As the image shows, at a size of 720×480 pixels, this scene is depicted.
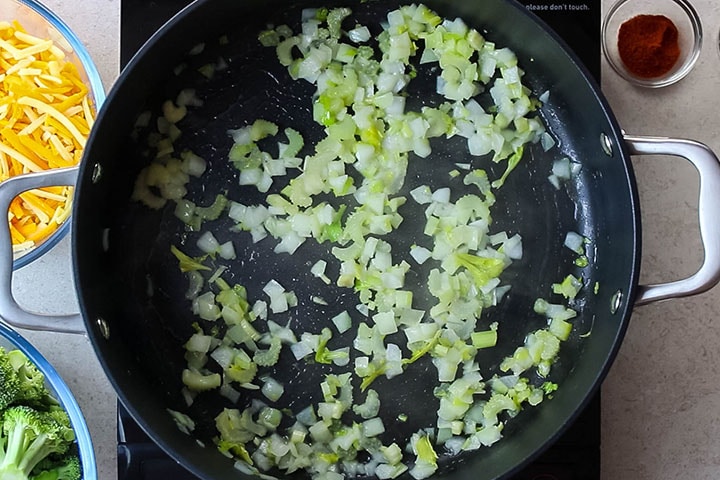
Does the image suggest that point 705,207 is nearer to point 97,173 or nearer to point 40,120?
point 97,173

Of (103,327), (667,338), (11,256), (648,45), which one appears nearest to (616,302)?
(667,338)

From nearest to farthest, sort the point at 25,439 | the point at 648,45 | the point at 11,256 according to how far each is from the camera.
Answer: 1. the point at 11,256
2. the point at 25,439
3. the point at 648,45

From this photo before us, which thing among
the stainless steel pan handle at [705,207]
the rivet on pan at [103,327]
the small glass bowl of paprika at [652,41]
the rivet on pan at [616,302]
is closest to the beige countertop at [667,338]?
the small glass bowl of paprika at [652,41]

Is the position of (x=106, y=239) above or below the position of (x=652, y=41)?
below

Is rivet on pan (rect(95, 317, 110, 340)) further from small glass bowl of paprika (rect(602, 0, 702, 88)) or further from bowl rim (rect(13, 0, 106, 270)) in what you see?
small glass bowl of paprika (rect(602, 0, 702, 88))

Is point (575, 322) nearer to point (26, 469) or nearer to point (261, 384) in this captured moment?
point (261, 384)

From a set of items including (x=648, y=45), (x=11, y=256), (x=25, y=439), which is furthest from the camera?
(x=648, y=45)

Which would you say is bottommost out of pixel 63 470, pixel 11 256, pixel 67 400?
pixel 63 470
